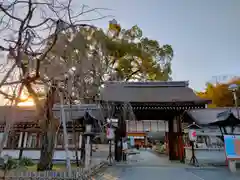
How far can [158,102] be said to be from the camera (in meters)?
10.3

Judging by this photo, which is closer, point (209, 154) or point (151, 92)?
point (209, 154)

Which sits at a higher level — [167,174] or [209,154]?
[209,154]

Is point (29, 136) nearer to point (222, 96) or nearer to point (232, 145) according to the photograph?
point (232, 145)

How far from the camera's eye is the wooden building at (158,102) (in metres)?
10.2

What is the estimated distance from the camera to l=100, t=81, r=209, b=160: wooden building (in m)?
10.2

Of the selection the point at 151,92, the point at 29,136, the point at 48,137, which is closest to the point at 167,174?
the point at 48,137

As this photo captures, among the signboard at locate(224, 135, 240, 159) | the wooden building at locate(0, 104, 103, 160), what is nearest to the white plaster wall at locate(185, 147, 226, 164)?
the signboard at locate(224, 135, 240, 159)

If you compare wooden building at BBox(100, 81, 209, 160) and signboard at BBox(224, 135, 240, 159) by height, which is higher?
wooden building at BBox(100, 81, 209, 160)

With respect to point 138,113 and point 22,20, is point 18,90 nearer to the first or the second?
point 22,20

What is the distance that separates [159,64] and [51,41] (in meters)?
15.1

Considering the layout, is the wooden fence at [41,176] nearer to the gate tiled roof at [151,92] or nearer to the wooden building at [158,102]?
the wooden building at [158,102]

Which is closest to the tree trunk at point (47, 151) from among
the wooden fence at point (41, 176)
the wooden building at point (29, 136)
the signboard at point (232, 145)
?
the wooden fence at point (41, 176)

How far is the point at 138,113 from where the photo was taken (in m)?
11.8

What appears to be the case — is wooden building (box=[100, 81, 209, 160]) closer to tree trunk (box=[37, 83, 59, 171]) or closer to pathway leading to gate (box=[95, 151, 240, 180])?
pathway leading to gate (box=[95, 151, 240, 180])
